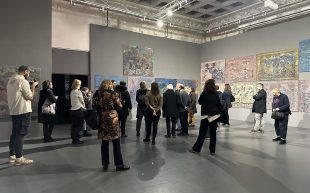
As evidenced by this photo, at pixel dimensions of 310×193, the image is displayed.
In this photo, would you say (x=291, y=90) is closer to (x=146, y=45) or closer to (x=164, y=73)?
(x=164, y=73)

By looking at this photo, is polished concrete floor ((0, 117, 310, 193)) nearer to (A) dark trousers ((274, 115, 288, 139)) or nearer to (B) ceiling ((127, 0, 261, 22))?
(A) dark trousers ((274, 115, 288, 139))

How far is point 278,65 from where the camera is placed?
427 inches

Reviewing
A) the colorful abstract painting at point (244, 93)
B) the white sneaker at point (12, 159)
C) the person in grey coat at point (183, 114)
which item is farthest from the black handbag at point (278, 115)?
the white sneaker at point (12, 159)

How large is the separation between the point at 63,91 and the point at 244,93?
27.5ft

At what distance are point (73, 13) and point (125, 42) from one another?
2.55m

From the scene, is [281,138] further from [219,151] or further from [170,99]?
[170,99]

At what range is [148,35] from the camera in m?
12.6

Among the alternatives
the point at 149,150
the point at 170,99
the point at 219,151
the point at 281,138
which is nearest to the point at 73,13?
the point at 170,99

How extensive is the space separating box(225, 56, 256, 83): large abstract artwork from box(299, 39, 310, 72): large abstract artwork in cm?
213

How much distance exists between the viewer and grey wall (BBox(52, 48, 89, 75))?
10.0m

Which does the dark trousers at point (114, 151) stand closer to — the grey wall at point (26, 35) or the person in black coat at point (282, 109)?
the grey wall at point (26, 35)

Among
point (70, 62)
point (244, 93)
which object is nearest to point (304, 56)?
point (244, 93)

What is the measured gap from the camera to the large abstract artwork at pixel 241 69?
11.9 meters

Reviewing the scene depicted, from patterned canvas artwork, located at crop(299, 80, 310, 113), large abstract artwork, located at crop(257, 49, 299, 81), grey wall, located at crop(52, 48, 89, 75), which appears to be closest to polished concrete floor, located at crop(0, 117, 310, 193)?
patterned canvas artwork, located at crop(299, 80, 310, 113)
